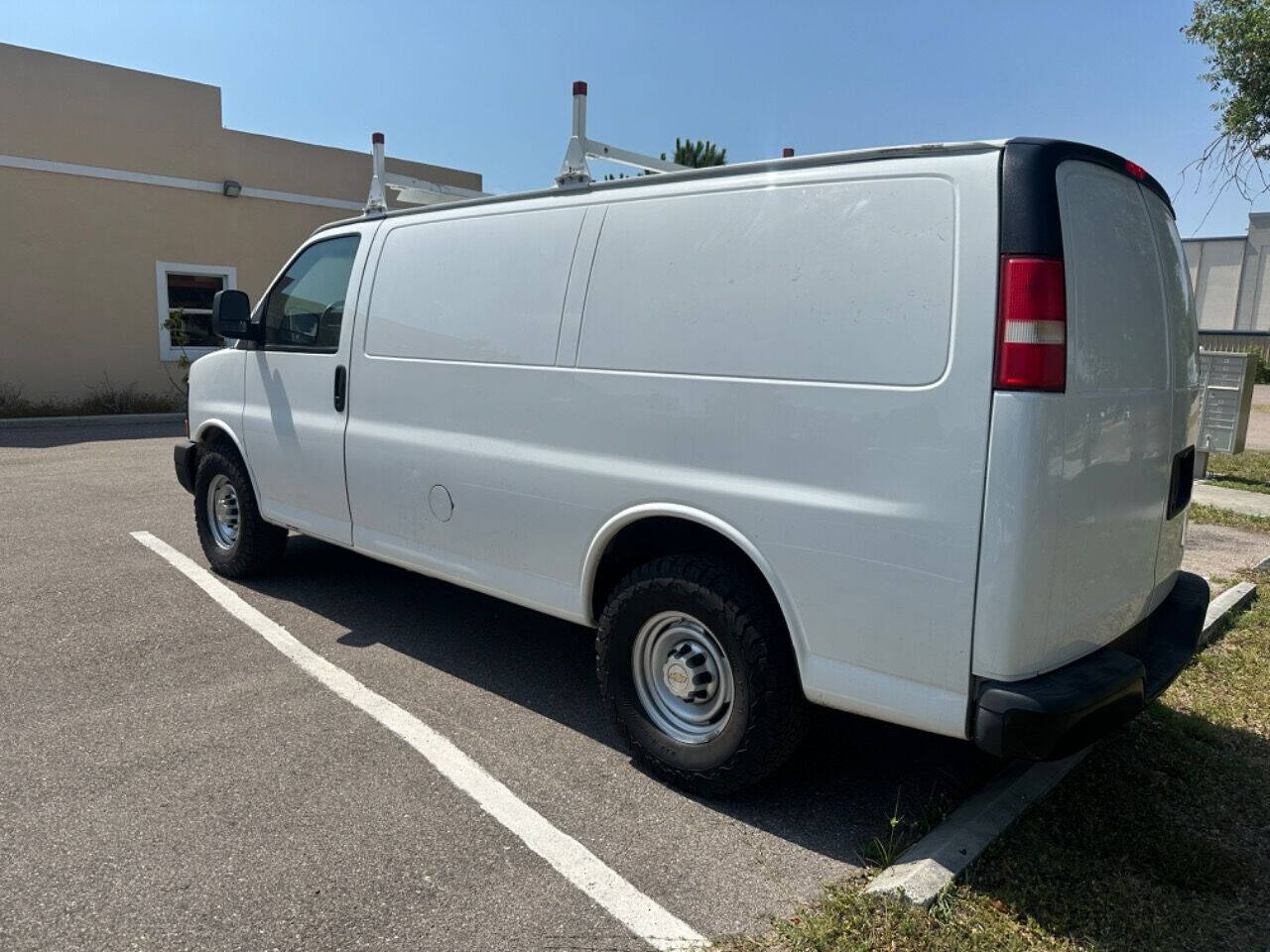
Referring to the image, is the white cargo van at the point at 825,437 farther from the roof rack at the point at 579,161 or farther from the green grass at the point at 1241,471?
the green grass at the point at 1241,471

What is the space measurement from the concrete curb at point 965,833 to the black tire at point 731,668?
531mm

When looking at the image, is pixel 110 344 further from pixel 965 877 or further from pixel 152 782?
pixel 965 877

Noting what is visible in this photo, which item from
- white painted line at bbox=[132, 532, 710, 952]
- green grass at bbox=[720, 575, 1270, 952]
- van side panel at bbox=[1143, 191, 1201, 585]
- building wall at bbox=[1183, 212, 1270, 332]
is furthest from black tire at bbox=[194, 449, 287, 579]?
building wall at bbox=[1183, 212, 1270, 332]

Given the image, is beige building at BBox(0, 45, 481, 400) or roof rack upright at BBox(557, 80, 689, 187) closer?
roof rack upright at BBox(557, 80, 689, 187)

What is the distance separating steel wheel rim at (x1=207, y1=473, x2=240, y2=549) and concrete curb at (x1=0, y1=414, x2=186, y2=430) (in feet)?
32.7

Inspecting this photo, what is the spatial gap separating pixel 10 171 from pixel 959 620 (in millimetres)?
16566

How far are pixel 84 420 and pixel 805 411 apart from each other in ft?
48.7

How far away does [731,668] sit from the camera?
3.23 metres

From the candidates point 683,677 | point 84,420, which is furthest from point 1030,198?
point 84,420

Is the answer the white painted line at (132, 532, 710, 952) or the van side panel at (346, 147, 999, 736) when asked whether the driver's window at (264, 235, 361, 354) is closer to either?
the van side panel at (346, 147, 999, 736)

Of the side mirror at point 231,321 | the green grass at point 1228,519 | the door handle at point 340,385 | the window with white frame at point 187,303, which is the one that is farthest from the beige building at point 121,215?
the green grass at point 1228,519

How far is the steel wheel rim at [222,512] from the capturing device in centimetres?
595

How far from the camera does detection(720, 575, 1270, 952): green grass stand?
2.60 meters

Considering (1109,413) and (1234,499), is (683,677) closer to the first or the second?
(1109,413)
